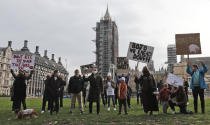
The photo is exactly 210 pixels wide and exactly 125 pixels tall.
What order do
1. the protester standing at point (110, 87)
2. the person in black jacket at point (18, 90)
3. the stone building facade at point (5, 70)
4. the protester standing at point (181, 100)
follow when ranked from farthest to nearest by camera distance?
the stone building facade at point (5, 70), the protester standing at point (110, 87), the person in black jacket at point (18, 90), the protester standing at point (181, 100)

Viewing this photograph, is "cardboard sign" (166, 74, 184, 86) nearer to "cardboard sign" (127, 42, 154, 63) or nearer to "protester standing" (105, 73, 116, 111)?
"cardboard sign" (127, 42, 154, 63)

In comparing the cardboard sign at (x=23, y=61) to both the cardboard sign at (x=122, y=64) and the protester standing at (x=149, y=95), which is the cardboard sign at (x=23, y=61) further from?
the cardboard sign at (x=122, y=64)

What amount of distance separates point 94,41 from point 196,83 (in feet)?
385

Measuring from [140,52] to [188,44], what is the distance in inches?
112

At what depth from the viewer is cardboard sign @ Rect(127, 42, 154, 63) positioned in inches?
502

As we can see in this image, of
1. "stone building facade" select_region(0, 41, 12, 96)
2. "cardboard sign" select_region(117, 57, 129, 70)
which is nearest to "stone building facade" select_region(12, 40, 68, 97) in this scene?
"stone building facade" select_region(0, 41, 12, 96)

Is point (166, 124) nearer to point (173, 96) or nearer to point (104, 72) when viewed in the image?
point (173, 96)

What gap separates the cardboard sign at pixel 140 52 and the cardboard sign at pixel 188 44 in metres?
1.77

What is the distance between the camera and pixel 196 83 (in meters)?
10.3

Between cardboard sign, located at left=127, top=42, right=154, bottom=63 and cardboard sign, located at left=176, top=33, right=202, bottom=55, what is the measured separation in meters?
1.77

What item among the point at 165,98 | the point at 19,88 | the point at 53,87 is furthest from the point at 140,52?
the point at 19,88

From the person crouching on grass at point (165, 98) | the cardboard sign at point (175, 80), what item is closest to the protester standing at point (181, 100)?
the cardboard sign at point (175, 80)

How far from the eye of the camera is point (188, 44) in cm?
1198

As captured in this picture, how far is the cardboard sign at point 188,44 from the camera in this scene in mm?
11812
